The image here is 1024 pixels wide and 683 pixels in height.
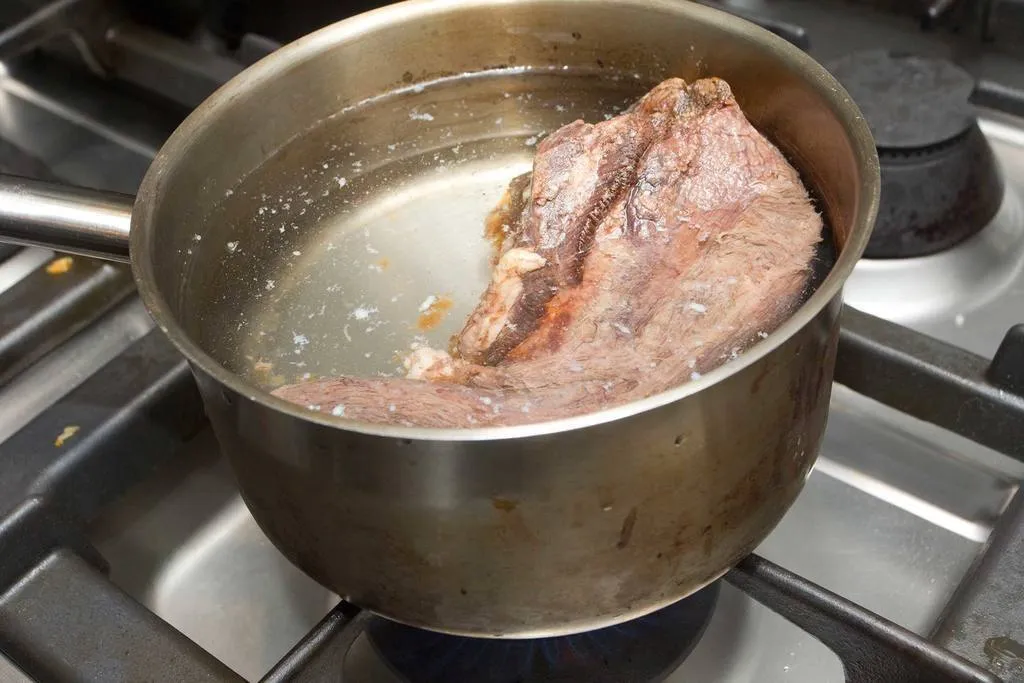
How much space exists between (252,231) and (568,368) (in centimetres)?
36

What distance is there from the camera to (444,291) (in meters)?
0.84

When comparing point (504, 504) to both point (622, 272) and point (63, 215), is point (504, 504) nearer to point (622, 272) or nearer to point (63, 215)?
point (622, 272)

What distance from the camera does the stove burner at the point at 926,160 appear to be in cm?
100

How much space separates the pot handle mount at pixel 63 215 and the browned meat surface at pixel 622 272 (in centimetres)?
21

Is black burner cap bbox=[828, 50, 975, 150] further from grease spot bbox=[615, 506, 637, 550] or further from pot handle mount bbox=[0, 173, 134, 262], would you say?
pot handle mount bbox=[0, 173, 134, 262]

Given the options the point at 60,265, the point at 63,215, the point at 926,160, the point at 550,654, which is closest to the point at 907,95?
the point at 926,160

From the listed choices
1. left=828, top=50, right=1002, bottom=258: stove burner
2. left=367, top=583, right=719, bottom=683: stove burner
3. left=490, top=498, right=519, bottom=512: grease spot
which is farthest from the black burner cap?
left=490, top=498, right=519, bottom=512: grease spot

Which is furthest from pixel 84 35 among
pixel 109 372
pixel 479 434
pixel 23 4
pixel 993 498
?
pixel 993 498

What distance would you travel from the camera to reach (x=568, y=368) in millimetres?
688

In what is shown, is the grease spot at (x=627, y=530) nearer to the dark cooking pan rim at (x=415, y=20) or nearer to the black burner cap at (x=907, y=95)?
the dark cooking pan rim at (x=415, y=20)

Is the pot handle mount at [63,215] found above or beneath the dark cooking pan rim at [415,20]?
beneath

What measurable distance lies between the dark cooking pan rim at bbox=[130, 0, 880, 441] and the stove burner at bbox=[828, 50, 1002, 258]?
0.29m

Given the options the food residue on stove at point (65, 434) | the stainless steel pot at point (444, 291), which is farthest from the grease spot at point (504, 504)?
the food residue on stove at point (65, 434)

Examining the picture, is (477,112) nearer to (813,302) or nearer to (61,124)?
(813,302)
